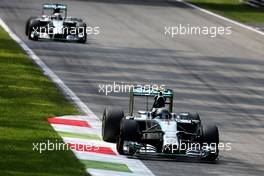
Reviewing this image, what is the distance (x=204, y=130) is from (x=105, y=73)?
13292 millimetres

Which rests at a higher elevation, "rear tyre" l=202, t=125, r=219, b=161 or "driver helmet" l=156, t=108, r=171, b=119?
"driver helmet" l=156, t=108, r=171, b=119

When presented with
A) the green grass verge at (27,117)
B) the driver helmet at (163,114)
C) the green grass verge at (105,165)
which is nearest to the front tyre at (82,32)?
the green grass verge at (27,117)

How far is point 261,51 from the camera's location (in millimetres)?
40469

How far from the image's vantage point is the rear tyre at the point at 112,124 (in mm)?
20438

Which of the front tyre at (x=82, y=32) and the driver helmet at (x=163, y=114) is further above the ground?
the driver helmet at (x=163, y=114)

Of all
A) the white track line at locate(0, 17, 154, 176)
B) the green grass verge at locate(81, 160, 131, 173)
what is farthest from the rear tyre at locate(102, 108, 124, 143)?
the green grass verge at locate(81, 160, 131, 173)

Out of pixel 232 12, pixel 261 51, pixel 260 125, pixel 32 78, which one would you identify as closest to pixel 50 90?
pixel 32 78

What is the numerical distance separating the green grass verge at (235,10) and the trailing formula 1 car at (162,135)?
2965 centimetres

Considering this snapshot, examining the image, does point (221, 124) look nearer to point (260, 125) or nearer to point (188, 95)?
point (260, 125)

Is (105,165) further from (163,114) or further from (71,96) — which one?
(71,96)

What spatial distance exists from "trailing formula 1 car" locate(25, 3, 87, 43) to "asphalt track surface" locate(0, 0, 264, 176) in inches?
13.9

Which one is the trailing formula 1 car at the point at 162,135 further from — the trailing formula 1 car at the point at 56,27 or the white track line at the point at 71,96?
the trailing formula 1 car at the point at 56,27

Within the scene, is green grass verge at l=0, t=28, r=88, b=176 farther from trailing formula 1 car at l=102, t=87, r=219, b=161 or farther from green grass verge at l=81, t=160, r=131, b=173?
trailing formula 1 car at l=102, t=87, r=219, b=161

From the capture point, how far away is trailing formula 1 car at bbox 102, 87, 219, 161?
1942 centimetres
